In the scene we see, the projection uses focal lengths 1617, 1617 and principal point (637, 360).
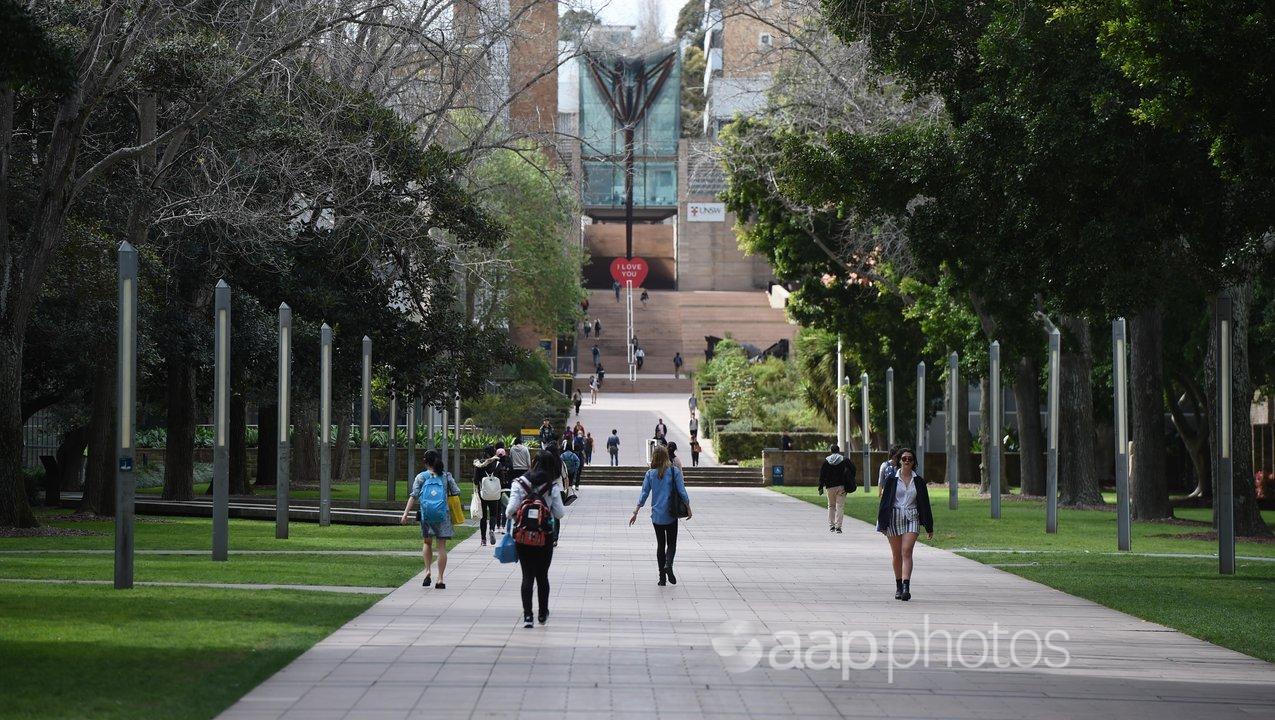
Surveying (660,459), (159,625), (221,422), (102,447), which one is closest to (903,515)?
(660,459)

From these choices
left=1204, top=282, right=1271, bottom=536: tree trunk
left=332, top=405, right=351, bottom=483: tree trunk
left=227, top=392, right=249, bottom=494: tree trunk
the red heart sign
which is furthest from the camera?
the red heart sign

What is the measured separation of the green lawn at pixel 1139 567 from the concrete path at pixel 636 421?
24397 mm

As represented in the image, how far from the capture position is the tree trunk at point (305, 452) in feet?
153

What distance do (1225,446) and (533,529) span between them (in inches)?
388

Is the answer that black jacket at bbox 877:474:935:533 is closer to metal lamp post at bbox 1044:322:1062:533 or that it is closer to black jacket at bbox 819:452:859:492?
black jacket at bbox 819:452:859:492

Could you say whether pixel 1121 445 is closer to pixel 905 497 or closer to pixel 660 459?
pixel 905 497

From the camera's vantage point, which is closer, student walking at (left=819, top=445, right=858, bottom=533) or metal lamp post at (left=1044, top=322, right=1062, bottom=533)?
metal lamp post at (left=1044, top=322, right=1062, bottom=533)

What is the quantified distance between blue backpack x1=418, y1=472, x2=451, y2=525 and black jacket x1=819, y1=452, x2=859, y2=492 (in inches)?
462

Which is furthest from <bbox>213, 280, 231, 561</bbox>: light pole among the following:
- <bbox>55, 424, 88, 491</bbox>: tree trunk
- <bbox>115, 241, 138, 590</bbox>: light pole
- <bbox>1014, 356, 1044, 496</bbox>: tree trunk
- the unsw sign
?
the unsw sign

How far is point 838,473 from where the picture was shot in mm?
27156

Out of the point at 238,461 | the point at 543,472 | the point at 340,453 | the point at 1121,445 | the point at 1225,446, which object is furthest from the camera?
the point at 340,453

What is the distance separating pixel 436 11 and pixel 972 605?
21.0 meters

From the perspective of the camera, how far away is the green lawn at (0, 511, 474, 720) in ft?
29.4

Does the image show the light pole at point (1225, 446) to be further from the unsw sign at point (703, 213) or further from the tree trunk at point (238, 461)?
the unsw sign at point (703, 213)
